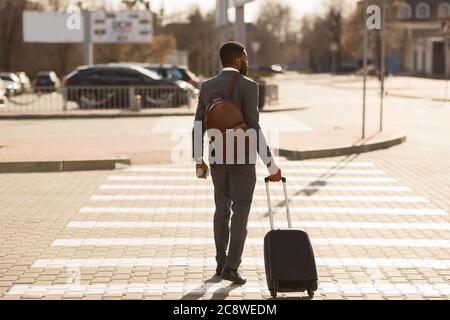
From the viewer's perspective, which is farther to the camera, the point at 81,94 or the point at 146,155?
the point at 81,94

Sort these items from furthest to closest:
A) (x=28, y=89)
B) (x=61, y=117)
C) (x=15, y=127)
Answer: (x=28, y=89) < (x=61, y=117) < (x=15, y=127)

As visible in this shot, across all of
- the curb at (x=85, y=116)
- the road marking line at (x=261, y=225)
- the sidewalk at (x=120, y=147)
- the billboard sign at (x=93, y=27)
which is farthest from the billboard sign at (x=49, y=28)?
the road marking line at (x=261, y=225)

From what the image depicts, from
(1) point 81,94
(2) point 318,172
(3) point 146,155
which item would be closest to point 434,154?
(2) point 318,172

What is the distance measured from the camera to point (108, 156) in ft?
49.6

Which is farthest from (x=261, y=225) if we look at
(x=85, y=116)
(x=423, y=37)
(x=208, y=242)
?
(x=423, y=37)

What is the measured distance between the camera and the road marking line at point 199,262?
7.56 meters

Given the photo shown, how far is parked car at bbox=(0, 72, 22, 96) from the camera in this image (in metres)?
49.3

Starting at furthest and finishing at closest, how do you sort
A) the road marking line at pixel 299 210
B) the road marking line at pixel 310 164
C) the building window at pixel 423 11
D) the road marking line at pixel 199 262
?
the building window at pixel 423 11
the road marking line at pixel 310 164
the road marking line at pixel 299 210
the road marking line at pixel 199 262

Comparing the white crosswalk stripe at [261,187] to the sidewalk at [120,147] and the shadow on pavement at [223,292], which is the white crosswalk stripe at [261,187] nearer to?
the sidewalk at [120,147]

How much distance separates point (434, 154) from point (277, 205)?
669 cm

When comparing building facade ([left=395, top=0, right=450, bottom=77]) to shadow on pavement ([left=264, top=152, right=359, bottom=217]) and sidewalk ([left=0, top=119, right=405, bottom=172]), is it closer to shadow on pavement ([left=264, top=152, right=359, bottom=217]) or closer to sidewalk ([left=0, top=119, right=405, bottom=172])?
sidewalk ([left=0, top=119, right=405, bottom=172])

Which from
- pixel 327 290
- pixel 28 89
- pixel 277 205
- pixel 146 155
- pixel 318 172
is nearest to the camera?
pixel 327 290

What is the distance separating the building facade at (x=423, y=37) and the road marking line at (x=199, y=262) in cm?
5010
